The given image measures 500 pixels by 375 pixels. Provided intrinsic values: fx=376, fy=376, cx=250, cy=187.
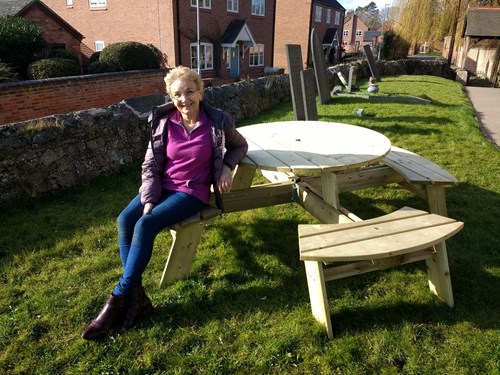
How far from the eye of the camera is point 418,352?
238 cm

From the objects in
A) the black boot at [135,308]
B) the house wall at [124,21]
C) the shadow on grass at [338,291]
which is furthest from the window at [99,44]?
the black boot at [135,308]

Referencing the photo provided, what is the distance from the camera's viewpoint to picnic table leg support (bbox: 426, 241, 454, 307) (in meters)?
2.77

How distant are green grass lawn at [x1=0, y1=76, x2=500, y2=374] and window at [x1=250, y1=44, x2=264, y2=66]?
23.9m

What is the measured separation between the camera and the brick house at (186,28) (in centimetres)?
1914

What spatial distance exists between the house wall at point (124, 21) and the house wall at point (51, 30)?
3.79 metres

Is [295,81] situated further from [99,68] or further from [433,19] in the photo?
[433,19]

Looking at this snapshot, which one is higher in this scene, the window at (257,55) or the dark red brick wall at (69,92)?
the window at (257,55)

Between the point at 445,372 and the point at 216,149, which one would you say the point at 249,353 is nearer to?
the point at 445,372

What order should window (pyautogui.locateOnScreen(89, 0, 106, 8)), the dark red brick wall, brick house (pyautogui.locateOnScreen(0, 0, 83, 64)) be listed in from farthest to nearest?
window (pyautogui.locateOnScreen(89, 0, 106, 8)) → brick house (pyautogui.locateOnScreen(0, 0, 83, 64)) → the dark red brick wall

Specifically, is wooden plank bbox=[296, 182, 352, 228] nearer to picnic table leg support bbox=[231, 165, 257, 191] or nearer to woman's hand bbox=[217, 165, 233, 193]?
picnic table leg support bbox=[231, 165, 257, 191]

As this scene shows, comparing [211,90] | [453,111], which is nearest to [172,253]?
[211,90]

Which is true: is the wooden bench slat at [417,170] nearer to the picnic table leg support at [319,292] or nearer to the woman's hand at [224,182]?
the picnic table leg support at [319,292]

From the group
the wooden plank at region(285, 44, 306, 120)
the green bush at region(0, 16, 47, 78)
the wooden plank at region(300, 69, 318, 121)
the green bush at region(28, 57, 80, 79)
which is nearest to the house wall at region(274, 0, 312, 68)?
the green bush at region(0, 16, 47, 78)

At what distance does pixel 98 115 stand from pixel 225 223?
97.0 inches
